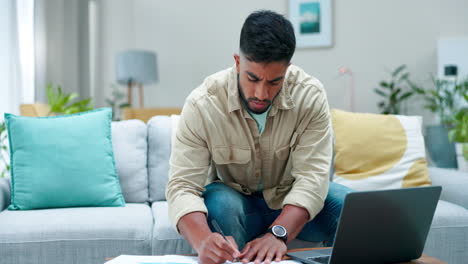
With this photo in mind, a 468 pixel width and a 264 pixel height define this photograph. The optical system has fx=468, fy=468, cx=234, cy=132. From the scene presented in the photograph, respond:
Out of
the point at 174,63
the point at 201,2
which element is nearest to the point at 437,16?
the point at 201,2

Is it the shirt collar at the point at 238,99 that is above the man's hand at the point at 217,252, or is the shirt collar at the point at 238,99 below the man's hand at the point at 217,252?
above

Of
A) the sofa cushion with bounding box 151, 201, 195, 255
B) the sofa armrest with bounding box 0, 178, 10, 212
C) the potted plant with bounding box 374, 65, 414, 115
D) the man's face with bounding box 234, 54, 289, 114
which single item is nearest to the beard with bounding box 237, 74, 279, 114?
the man's face with bounding box 234, 54, 289, 114

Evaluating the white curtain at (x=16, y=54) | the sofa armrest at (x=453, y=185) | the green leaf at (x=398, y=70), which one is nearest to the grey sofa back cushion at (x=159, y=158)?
the sofa armrest at (x=453, y=185)

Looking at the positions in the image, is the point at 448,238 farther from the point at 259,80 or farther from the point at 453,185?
the point at 259,80

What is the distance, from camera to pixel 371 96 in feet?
14.2

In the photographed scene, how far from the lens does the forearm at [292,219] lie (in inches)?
50.5

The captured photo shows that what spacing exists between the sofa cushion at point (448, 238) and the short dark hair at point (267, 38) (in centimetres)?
99

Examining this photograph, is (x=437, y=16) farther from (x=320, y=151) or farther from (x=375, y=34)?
(x=320, y=151)

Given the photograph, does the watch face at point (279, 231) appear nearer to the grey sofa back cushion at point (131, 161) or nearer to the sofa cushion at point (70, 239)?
the sofa cushion at point (70, 239)

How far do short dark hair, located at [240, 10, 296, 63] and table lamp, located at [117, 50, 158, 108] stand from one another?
10.1 feet

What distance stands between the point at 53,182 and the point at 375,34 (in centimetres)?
335

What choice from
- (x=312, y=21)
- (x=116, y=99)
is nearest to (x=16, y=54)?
(x=116, y=99)

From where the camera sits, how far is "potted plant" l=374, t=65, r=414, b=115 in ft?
13.3

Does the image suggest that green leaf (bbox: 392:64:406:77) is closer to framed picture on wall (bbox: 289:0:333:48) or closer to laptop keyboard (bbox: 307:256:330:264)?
framed picture on wall (bbox: 289:0:333:48)
